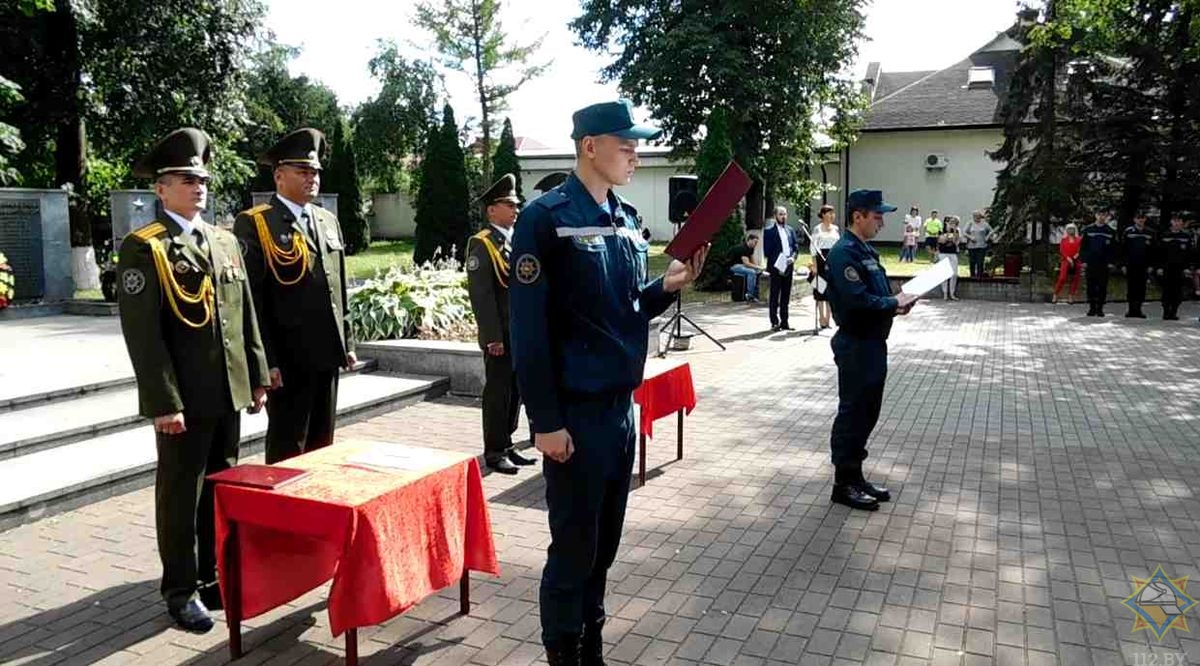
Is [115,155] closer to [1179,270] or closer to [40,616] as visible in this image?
[40,616]

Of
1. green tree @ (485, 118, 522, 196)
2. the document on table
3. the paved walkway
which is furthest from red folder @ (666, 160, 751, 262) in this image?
green tree @ (485, 118, 522, 196)

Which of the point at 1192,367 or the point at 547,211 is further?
the point at 1192,367

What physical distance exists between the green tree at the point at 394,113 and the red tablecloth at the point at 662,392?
43971 mm

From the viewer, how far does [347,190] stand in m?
37.8

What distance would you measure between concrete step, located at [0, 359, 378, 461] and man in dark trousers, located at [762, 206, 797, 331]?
9.47 metres

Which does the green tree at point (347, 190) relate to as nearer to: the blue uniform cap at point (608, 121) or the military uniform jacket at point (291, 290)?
the military uniform jacket at point (291, 290)

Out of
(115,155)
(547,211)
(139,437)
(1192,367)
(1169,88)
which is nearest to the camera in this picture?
(547,211)

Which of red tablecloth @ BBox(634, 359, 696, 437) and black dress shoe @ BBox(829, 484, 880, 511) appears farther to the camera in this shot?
red tablecloth @ BBox(634, 359, 696, 437)

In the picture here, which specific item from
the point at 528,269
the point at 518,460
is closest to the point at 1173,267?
the point at 518,460

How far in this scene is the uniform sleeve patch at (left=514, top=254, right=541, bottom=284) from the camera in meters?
2.97

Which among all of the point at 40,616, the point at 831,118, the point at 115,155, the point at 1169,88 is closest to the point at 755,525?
the point at 40,616

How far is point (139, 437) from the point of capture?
6.57 m

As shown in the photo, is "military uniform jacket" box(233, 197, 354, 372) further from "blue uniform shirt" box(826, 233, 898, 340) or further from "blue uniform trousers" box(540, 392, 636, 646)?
"blue uniform shirt" box(826, 233, 898, 340)

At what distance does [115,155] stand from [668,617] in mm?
23486
